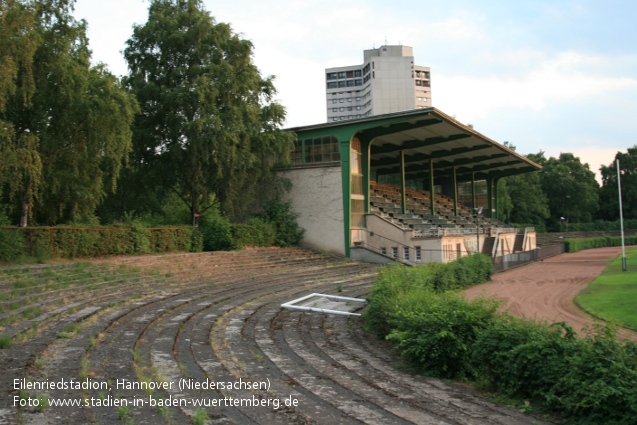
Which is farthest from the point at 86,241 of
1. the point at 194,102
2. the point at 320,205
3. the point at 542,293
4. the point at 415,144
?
the point at 415,144

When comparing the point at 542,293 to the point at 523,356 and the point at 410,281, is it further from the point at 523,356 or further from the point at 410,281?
the point at 523,356

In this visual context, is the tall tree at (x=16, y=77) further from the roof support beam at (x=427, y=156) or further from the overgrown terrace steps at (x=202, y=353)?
the roof support beam at (x=427, y=156)

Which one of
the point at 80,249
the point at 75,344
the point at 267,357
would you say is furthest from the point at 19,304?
the point at 80,249

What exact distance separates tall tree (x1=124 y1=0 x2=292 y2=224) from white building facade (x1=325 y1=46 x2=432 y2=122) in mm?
64967

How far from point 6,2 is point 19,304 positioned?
34.4 ft

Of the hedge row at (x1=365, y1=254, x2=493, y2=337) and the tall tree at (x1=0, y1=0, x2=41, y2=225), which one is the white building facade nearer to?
the hedge row at (x1=365, y1=254, x2=493, y2=337)

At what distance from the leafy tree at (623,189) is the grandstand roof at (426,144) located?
46553mm

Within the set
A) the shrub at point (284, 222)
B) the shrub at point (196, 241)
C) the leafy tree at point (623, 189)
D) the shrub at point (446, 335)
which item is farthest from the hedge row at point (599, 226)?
the shrub at point (446, 335)

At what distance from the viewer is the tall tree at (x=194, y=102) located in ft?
86.5

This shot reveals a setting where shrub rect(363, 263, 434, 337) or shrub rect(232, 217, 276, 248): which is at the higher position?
shrub rect(232, 217, 276, 248)

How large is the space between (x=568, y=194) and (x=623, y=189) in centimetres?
1384

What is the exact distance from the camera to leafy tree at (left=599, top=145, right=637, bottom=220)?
9331cm

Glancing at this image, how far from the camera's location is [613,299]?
57.4 feet

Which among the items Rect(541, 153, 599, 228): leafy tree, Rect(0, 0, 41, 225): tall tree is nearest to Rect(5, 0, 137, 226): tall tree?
Rect(0, 0, 41, 225): tall tree
